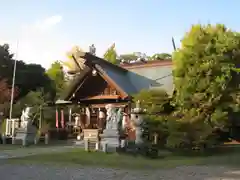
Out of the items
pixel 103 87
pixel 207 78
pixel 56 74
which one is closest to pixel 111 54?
pixel 56 74

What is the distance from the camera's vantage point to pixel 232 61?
17.6 meters

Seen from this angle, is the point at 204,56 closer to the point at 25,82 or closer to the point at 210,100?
the point at 210,100

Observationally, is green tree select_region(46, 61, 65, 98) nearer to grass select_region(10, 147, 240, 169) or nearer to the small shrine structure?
the small shrine structure

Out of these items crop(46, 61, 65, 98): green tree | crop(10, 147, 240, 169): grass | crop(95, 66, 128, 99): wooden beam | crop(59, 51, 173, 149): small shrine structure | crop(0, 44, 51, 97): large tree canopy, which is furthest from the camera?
crop(46, 61, 65, 98): green tree

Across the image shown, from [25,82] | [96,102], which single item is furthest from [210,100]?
[25,82]

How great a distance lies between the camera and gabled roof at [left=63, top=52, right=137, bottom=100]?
22.5m

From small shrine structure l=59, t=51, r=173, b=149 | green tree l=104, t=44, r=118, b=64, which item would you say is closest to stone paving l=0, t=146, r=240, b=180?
small shrine structure l=59, t=51, r=173, b=149

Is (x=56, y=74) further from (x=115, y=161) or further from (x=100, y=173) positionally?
(x=100, y=173)

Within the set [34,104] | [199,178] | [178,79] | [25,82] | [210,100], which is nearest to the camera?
[199,178]

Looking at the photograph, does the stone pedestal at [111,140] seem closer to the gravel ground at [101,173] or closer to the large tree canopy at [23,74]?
the gravel ground at [101,173]

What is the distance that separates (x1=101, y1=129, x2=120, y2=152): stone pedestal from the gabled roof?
677 centimetres

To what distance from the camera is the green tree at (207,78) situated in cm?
1650

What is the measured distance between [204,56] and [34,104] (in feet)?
55.0

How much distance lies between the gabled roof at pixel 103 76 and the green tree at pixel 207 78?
516 cm
